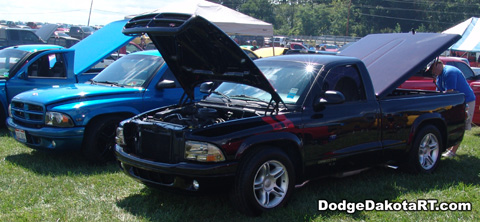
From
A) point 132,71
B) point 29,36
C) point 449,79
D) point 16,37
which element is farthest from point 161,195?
point 16,37

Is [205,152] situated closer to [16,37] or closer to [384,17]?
[16,37]

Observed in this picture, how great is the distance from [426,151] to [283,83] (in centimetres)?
258

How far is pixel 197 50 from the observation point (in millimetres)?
4812

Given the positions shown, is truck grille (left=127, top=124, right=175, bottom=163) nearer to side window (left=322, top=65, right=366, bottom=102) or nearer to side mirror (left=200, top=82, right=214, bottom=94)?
side mirror (left=200, top=82, right=214, bottom=94)

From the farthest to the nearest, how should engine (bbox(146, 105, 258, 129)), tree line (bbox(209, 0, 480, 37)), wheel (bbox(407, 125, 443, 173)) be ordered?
tree line (bbox(209, 0, 480, 37)), wheel (bbox(407, 125, 443, 173)), engine (bbox(146, 105, 258, 129))

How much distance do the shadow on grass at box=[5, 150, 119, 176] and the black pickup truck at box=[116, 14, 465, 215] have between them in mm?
1320

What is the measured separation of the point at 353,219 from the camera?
14.5 ft

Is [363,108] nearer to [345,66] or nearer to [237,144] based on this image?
[345,66]

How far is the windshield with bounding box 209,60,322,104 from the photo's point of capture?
196 inches

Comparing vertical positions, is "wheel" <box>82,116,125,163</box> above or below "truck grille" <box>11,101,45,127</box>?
below

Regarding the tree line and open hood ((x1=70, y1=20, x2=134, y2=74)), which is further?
the tree line

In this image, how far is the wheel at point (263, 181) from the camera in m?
4.17

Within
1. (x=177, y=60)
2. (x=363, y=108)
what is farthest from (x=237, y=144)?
(x=363, y=108)

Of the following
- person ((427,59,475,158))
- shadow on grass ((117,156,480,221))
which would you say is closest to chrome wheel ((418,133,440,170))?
shadow on grass ((117,156,480,221))
